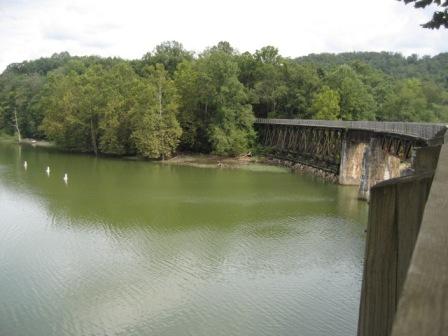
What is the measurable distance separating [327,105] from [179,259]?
105ft

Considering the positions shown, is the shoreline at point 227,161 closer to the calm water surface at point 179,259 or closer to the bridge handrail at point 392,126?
the bridge handrail at point 392,126

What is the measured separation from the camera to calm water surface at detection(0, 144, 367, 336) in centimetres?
1142

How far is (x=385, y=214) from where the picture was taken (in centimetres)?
143

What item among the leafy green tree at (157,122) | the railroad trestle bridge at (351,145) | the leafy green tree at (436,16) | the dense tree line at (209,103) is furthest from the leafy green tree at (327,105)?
the leafy green tree at (436,16)

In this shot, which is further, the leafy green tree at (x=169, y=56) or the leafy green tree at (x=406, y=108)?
the leafy green tree at (x=169, y=56)

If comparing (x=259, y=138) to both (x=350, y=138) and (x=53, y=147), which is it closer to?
(x=350, y=138)

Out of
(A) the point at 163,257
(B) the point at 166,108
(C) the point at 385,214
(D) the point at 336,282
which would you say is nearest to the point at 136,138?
(B) the point at 166,108

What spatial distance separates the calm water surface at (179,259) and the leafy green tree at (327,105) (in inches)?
624

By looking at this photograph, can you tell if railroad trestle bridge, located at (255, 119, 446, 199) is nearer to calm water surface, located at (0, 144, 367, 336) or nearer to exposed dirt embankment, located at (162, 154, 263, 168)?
calm water surface, located at (0, 144, 367, 336)

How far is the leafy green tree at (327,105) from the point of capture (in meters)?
43.9

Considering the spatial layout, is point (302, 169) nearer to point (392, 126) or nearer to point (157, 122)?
point (392, 126)

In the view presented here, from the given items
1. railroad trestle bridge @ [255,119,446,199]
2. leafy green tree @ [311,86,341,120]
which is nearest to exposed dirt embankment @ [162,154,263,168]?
railroad trestle bridge @ [255,119,446,199]

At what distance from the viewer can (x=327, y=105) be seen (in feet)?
145

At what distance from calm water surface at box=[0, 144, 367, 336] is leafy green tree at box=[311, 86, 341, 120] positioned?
52.0 ft
